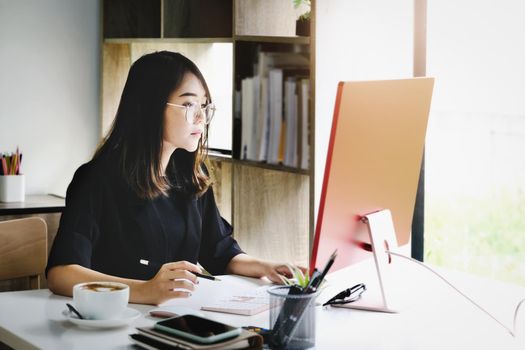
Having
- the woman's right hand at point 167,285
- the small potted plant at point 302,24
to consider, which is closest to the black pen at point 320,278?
the woman's right hand at point 167,285

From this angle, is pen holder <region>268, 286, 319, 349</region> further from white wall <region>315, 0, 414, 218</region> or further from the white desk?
white wall <region>315, 0, 414, 218</region>

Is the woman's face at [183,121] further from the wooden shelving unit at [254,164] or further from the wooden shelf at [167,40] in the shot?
the wooden shelf at [167,40]

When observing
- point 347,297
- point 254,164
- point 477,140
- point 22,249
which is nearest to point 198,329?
point 347,297

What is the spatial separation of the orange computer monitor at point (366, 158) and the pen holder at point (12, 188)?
6.35ft

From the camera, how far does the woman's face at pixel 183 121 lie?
2.30 m

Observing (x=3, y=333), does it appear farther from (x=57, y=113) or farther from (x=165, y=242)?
(x=57, y=113)

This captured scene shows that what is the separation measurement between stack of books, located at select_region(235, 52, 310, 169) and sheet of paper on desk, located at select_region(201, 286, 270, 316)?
2.12 ft

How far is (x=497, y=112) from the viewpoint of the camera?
2594 millimetres

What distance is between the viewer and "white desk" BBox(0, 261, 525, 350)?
1.54m

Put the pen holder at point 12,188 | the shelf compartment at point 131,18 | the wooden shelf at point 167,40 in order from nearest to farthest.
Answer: the wooden shelf at point 167,40 < the pen holder at point 12,188 < the shelf compartment at point 131,18

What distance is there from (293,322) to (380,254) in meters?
0.39

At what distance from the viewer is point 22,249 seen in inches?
93.0

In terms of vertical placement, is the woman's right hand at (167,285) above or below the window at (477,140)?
below

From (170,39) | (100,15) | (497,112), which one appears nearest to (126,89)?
(170,39)
